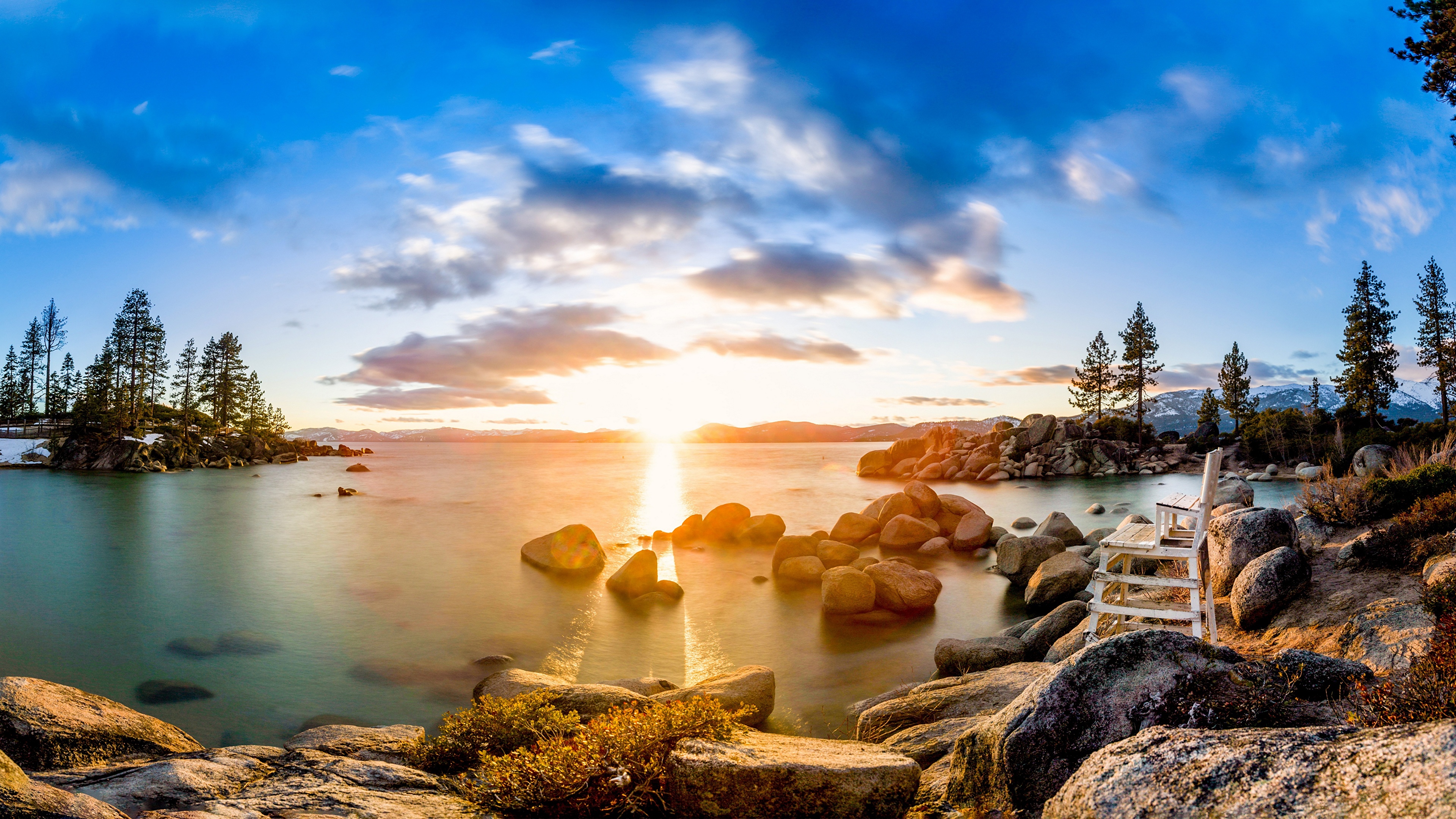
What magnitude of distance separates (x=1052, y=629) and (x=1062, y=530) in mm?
11586

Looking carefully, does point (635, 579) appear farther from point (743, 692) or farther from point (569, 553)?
point (743, 692)

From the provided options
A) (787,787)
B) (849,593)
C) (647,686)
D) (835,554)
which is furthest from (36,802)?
(835,554)

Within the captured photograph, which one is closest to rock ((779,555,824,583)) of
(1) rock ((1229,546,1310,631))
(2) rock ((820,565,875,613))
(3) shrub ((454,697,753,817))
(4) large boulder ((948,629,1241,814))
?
(2) rock ((820,565,875,613))

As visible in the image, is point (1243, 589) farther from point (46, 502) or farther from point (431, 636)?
point (46, 502)

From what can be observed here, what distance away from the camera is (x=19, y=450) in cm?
7856

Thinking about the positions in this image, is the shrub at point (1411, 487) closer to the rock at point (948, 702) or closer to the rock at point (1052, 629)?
the rock at point (1052, 629)

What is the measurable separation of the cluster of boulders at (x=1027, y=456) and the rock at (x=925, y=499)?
38440 mm

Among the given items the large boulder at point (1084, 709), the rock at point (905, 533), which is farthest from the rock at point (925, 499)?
the large boulder at point (1084, 709)

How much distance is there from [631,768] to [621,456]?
147624mm

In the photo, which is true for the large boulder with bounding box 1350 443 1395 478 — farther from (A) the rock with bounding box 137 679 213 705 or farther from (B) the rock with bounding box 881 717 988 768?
(A) the rock with bounding box 137 679 213 705

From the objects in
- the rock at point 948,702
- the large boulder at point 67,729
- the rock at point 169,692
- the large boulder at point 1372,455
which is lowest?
the rock at point 169,692

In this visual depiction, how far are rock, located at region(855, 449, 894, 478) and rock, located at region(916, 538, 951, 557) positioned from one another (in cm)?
4754

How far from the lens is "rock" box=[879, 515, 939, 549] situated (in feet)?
84.1

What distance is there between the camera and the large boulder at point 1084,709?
410 centimetres
